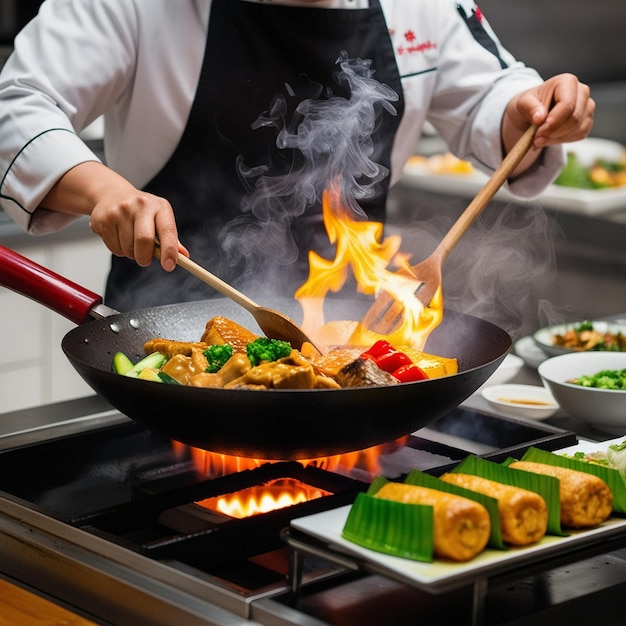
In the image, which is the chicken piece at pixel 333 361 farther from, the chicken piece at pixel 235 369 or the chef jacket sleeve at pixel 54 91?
the chef jacket sleeve at pixel 54 91

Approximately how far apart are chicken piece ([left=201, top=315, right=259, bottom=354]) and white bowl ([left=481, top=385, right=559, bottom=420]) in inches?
18.9

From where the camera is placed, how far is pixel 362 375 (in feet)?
4.72

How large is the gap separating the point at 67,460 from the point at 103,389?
27 centimetres

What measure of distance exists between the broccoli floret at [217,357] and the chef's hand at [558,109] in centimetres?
80

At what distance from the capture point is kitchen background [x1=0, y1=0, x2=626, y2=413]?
3104mm

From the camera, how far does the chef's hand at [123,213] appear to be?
59.9 inches

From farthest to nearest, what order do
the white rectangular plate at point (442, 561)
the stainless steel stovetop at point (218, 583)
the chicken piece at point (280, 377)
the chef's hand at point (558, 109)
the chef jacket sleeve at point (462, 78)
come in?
1. the chef jacket sleeve at point (462, 78)
2. the chef's hand at point (558, 109)
3. the chicken piece at point (280, 377)
4. the stainless steel stovetop at point (218, 583)
5. the white rectangular plate at point (442, 561)

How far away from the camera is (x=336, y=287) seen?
2021mm

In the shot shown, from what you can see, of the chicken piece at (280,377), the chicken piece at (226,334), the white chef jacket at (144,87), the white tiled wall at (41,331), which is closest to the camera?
the chicken piece at (280,377)

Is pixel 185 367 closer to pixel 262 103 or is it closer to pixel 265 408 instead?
pixel 265 408

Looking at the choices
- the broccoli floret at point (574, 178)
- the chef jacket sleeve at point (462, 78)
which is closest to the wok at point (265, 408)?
the chef jacket sleeve at point (462, 78)

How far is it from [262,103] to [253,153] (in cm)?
10

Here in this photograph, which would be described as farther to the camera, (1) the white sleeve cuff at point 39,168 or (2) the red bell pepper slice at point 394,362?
(1) the white sleeve cuff at point 39,168

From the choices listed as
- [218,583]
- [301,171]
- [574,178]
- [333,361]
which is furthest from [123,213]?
[574,178]
